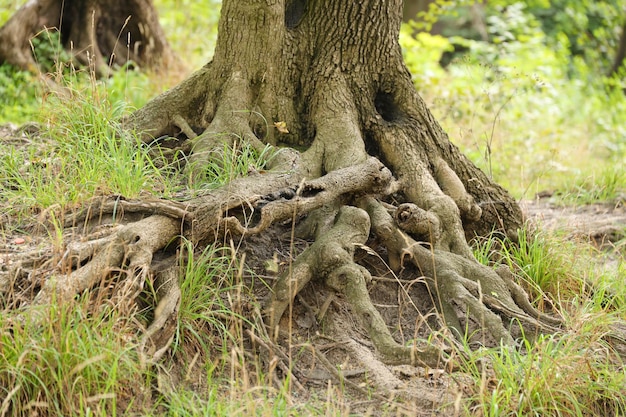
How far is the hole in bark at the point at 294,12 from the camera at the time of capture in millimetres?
5223

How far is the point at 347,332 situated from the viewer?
4.17 m

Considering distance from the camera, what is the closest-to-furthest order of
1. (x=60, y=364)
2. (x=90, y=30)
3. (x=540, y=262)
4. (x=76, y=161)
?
(x=60, y=364)
(x=76, y=161)
(x=540, y=262)
(x=90, y=30)

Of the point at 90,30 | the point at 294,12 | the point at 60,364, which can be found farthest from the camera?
the point at 90,30

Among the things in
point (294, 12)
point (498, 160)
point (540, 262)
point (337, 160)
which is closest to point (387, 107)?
point (337, 160)

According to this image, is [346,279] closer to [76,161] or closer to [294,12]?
[76,161]

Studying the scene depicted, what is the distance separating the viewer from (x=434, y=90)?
9641 millimetres

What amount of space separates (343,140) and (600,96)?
10483 mm

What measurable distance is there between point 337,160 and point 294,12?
1.21 metres

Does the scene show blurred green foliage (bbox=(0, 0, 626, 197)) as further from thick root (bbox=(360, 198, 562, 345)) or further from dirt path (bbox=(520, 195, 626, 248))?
thick root (bbox=(360, 198, 562, 345))

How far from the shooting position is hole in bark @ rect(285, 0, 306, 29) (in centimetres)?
522

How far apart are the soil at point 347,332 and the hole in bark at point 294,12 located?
60.3 inches

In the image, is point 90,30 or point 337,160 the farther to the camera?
point 90,30

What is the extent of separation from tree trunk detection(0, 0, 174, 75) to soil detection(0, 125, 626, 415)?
3.50 m

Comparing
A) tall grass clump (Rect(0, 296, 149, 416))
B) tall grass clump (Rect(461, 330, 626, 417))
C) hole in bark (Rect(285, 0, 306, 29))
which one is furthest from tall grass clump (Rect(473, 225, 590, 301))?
tall grass clump (Rect(0, 296, 149, 416))
